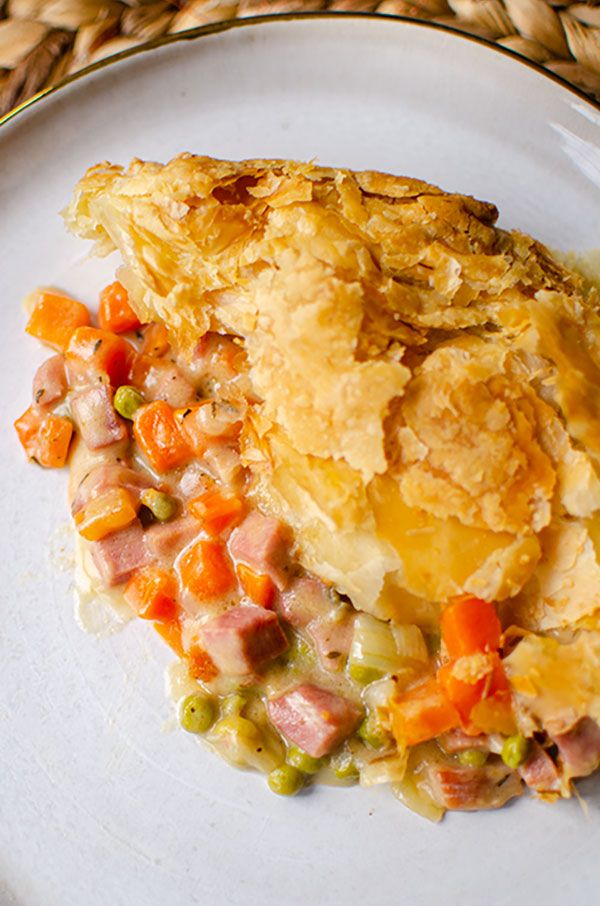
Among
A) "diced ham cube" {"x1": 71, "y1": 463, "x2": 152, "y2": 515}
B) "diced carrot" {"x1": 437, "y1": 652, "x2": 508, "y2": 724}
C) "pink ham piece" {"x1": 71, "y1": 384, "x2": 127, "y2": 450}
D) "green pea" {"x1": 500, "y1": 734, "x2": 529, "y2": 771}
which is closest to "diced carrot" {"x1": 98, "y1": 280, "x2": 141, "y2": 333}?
"pink ham piece" {"x1": 71, "y1": 384, "x2": 127, "y2": 450}

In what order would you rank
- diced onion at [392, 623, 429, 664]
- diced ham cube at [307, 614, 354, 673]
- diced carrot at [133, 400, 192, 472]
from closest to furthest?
diced onion at [392, 623, 429, 664] < diced ham cube at [307, 614, 354, 673] < diced carrot at [133, 400, 192, 472]

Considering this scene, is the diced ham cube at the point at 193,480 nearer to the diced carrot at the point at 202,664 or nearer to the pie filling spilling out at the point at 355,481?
→ the pie filling spilling out at the point at 355,481

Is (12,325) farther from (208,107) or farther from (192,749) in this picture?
(192,749)

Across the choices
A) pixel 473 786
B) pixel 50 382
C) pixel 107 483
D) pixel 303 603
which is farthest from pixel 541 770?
pixel 50 382

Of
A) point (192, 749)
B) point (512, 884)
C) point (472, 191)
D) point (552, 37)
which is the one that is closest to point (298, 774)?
point (192, 749)

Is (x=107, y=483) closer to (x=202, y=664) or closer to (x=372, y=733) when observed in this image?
(x=202, y=664)

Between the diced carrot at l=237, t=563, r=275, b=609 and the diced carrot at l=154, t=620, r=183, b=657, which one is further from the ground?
the diced carrot at l=154, t=620, r=183, b=657

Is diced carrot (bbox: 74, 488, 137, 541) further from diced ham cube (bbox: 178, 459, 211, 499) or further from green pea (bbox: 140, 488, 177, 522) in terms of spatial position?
diced ham cube (bbox: 178, 459, 211, 499)
